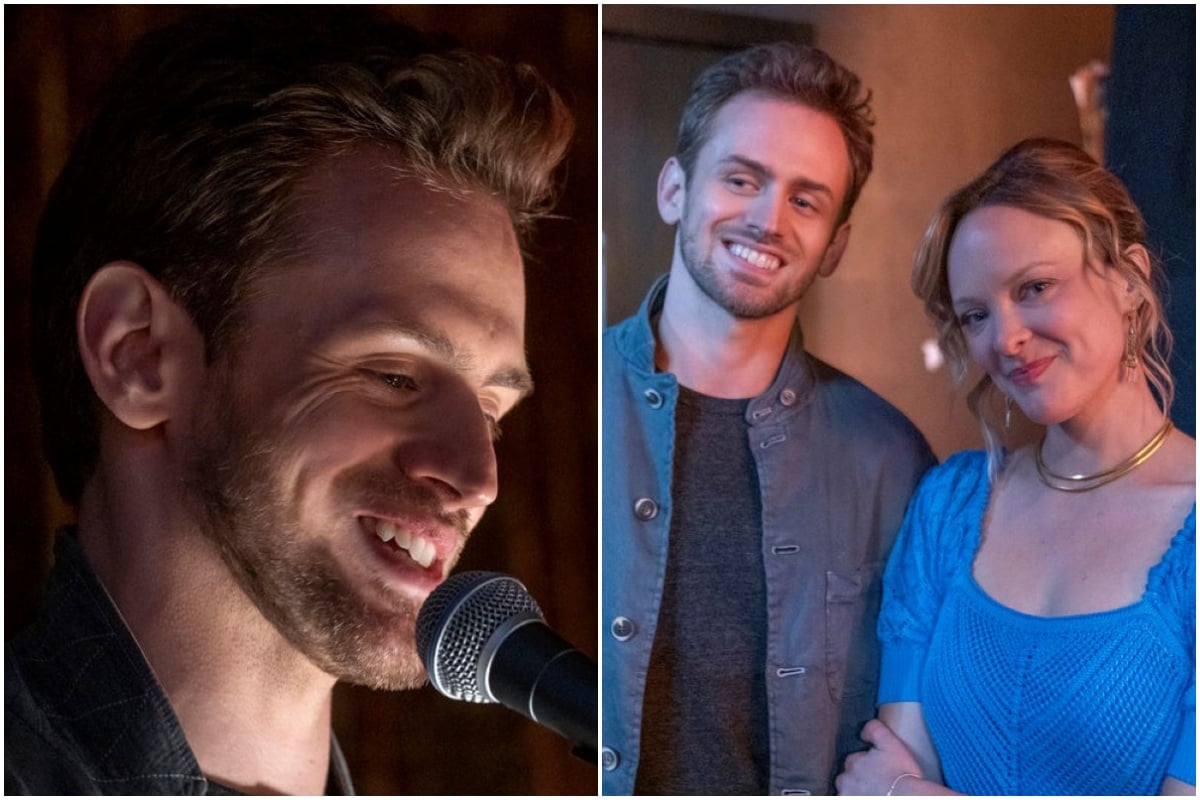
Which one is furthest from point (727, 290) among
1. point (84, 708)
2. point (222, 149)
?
point (84, 708)

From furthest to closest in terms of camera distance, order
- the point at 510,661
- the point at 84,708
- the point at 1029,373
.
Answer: the point at 1029,373, the point at 84,708, the point at 510,661

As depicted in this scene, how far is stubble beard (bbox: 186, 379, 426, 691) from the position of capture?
7.79 feet

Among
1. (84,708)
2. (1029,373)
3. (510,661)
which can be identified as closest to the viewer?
(510,661)

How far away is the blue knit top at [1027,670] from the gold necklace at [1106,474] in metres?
0.12

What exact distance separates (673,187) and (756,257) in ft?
0.65

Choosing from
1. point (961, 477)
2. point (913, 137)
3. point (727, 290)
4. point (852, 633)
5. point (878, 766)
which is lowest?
point (878, 766)

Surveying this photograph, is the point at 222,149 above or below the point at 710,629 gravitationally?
above

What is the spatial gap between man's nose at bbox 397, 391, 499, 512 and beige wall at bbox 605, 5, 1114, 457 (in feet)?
1.29

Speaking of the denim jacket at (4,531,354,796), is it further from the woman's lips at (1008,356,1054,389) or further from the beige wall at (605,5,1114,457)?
the woman's lips at (1008,356,1054,389)

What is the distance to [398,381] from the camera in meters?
2.39

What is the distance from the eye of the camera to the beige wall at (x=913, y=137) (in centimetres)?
250

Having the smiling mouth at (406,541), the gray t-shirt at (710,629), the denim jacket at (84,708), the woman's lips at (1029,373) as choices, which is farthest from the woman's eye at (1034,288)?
the denim jacket at (84,708)

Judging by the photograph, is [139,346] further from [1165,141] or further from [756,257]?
[1165,141]

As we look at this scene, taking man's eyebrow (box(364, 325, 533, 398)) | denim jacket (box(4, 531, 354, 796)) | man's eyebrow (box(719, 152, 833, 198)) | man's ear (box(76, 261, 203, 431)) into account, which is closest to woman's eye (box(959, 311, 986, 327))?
man's eyebrow (box(719, 152, 833, 198))
